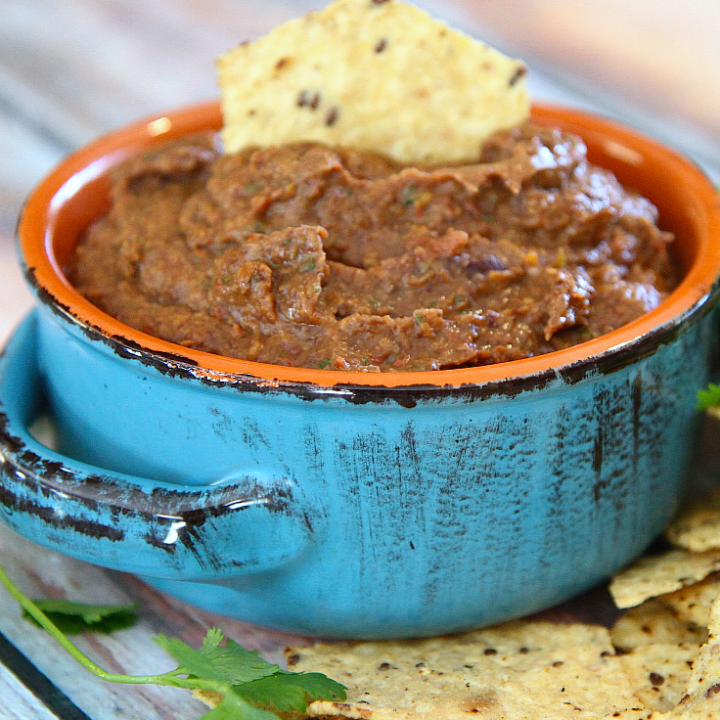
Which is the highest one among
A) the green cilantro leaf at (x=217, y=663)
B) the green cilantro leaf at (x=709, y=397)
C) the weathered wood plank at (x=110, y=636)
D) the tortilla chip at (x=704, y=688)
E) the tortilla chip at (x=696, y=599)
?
the green cilantro leaf at (x=709, y=397)

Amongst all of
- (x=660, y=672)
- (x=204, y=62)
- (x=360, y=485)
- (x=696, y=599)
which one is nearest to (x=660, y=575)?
(x=696, y=599)

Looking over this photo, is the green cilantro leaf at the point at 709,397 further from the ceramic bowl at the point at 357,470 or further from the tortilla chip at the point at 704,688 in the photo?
the tortilla chip at the point at 704,688

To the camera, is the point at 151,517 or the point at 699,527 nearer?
the point at 151,517

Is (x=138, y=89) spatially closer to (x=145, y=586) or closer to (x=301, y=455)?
(x=145, y=586)

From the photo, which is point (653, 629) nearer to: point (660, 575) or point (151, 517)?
point (660, 575)

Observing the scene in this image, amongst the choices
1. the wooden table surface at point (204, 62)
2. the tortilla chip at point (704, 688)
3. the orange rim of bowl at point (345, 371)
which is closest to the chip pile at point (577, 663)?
the tortilla chip at point (704, 688)

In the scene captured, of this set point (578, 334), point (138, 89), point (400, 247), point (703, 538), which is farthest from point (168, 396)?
point (138, 89)

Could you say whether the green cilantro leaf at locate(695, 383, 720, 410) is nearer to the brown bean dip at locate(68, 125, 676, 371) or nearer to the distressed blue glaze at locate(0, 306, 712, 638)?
the distressed blue glaze at locate(0, 306, 712, 638)
